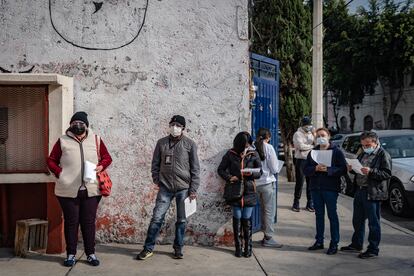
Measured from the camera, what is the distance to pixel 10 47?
646 centimetres

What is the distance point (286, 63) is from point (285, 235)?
7210mm

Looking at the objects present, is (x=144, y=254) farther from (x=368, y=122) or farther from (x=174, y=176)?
(x=368, y=122)

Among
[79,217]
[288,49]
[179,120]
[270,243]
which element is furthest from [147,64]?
[288,49]

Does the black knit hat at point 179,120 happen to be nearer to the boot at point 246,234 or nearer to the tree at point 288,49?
the boot at point 246,234

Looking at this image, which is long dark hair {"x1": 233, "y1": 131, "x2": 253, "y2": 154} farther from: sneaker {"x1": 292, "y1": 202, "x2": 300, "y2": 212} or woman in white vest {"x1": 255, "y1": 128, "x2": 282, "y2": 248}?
sneaker {"x1": 292, "y1": 202, "x2": 300, "y2": 212}

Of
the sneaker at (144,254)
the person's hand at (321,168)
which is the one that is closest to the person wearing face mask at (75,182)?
the sneaker at (144,254)

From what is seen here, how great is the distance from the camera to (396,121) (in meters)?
35.8

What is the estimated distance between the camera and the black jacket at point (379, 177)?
19.5ft

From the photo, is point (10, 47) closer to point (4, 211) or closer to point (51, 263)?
point (4, 211)

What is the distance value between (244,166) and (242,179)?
0.17 meters

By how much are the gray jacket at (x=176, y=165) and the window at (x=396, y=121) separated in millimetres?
32294

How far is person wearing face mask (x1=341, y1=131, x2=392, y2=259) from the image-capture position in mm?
5980

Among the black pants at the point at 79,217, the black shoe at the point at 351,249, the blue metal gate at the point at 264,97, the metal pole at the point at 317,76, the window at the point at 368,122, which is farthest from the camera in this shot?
the window at the point at 368,122

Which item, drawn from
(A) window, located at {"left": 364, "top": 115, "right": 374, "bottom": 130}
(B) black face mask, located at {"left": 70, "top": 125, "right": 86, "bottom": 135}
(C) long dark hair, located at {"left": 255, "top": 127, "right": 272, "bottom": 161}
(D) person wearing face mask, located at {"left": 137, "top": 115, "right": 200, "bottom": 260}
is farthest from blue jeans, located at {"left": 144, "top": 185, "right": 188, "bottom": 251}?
(A) window, located at {"left": 364, "top": 115, "right": 374, "bottom": 130}
